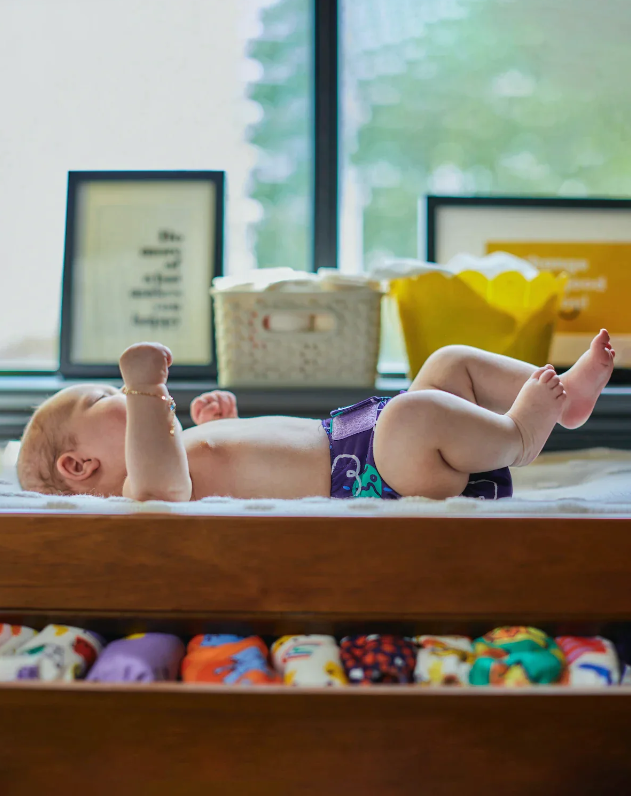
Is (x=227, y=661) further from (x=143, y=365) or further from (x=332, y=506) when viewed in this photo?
(x=143, y=365)

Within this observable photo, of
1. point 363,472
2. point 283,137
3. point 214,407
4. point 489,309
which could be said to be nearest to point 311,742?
point 363,472

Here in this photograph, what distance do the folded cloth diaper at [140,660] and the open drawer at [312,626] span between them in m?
0.02

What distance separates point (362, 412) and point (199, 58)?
1.24 metres

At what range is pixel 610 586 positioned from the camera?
0.70 metres

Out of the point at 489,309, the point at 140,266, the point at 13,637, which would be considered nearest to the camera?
the point at 13,637

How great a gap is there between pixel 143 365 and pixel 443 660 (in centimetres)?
45

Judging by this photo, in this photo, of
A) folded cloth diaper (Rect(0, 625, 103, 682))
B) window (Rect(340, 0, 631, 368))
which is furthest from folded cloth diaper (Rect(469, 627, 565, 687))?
window (Rect(340, 0, 631, 368))

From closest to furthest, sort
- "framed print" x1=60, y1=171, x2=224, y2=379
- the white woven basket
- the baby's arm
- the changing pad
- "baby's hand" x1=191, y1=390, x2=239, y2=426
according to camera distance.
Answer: the changing pad
the baby's arm
"baby's hand" x1=191, y1=390, x2=239, y2=426
the white woven basket
"framed print" x1=60, y1=171, x2=224, y2=379

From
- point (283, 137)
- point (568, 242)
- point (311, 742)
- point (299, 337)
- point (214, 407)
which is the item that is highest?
point (283, 137)

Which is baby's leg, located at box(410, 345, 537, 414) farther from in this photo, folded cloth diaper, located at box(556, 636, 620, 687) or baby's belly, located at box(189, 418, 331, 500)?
folded cloth diaper, located at box(556, 636, 620, 687)

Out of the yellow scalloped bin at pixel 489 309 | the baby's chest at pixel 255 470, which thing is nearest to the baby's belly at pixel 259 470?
the baby's chest at pixel 255 470

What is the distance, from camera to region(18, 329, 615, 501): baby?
85 cm

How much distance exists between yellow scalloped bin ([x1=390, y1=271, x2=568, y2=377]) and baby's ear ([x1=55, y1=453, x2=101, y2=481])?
75cm

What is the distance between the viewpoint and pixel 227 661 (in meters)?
0.68
